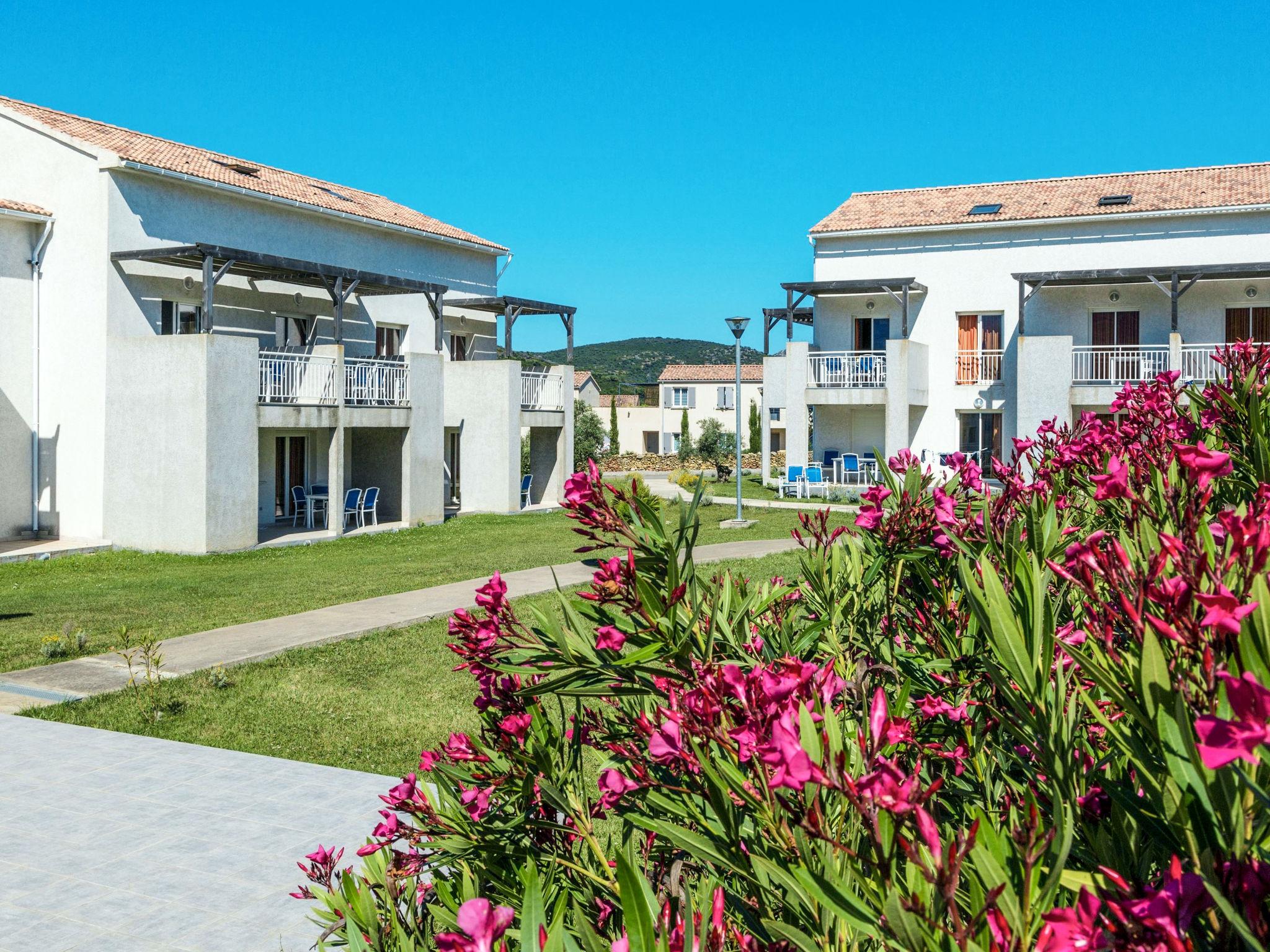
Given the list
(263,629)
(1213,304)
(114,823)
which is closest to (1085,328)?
(1213,304)

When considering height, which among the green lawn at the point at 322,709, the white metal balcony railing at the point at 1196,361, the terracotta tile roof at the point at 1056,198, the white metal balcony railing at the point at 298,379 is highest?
the terracotta tile roof at the point at 1056,198

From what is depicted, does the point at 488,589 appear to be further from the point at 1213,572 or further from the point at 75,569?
the point at 75,569

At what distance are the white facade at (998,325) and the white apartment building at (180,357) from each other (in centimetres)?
1110

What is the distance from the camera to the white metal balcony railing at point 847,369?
2764cm

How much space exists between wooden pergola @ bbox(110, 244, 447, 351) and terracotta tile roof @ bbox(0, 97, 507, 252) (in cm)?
149

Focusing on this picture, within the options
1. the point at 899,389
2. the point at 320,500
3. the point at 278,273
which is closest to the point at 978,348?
the point at 899,389

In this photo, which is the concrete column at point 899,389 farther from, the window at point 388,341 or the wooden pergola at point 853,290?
the window at point 388,341

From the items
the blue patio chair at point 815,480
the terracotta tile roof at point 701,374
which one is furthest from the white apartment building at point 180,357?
the terracotta tile roof at point 701,374

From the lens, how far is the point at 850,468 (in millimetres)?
28922

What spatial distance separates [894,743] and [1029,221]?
27917 mm

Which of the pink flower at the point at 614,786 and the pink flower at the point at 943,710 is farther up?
the pink flower at the point at 943,710

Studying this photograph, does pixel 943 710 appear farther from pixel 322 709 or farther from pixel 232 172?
pixel 232 172

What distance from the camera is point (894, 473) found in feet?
10.8

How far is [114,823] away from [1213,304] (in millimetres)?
26152
